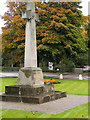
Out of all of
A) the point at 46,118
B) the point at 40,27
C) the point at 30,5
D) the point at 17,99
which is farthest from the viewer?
the point at 40,27

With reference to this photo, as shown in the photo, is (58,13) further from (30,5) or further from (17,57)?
(30,5)

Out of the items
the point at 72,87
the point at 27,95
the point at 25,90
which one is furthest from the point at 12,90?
the point at 72,87

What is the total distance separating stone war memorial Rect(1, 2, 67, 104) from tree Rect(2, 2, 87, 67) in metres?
11.1

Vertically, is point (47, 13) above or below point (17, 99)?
above

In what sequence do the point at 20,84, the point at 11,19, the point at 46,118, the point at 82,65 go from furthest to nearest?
the point at 82,65, the point at 11,19, the point at 20,84, the point at 46,118

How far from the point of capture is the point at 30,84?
8.16 meters

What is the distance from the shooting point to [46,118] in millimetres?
5113

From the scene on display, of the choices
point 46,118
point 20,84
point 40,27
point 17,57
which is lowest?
point 46,118

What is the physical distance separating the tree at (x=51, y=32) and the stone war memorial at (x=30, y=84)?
1107 cm

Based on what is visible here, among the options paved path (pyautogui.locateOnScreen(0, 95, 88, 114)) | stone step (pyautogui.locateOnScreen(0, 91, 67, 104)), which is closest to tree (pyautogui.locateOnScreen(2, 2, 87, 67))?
stone step (pyautogui.locateOnScreen(0, 91, 67, 104))

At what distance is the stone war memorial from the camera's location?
766cm

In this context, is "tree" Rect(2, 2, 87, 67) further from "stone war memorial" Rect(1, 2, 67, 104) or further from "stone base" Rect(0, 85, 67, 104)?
"stone base" Rect(0, 85, 67, 104)

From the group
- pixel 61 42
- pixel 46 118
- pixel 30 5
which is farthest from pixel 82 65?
pixel 46 118

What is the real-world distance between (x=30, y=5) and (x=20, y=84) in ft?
12.6
